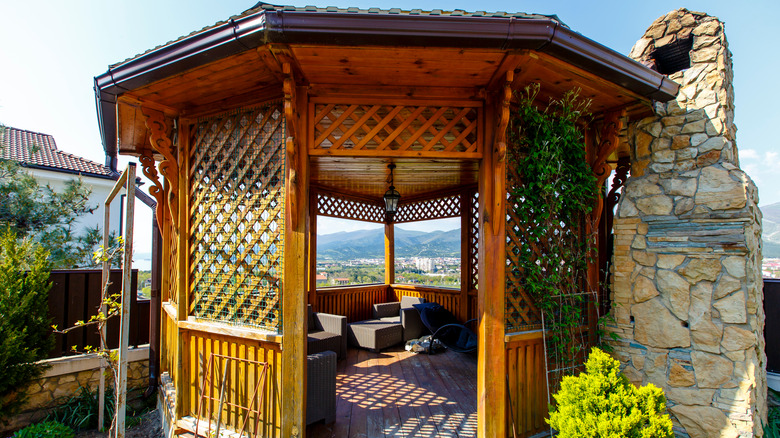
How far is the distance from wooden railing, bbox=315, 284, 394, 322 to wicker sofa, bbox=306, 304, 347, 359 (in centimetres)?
119

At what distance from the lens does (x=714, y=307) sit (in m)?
2.60

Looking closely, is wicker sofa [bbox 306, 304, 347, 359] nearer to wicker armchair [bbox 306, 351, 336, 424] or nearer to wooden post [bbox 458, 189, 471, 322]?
wicker armchair [bbox 306, 351, 336, 424]

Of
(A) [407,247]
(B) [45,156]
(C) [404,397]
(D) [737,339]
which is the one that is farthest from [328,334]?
(B) [45,156]

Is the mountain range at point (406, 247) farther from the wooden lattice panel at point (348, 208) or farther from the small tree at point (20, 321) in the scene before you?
the small tree at point (20, 321)

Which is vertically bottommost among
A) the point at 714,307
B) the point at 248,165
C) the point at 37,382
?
the point at 37,382

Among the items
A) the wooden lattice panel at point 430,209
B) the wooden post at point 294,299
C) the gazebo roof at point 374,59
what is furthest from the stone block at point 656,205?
the wooden lattice panel at point 430,209

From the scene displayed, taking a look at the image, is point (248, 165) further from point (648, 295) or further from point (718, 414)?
point (718, 414)

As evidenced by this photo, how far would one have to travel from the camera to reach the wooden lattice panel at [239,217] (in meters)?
2.49

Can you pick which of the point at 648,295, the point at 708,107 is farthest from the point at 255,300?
the point at 708,107

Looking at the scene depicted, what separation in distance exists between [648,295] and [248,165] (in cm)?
347

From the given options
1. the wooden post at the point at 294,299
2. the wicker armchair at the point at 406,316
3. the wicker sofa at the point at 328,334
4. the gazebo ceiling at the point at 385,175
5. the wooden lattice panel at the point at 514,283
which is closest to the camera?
the wooden post at the point at 294,299

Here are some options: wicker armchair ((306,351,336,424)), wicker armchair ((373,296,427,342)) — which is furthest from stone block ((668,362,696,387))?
wicker armchair ((373,296,427,342))

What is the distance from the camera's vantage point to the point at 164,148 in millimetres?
2865

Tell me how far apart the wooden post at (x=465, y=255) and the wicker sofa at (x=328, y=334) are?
2298 millimetres
